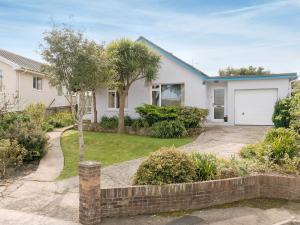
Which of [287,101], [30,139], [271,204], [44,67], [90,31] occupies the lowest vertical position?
[271,204]

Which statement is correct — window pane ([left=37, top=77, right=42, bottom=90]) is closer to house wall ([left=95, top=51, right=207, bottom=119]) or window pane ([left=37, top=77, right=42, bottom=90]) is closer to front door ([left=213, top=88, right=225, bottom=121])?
house wall ([left=95, top=51, right=207, bottom=119])

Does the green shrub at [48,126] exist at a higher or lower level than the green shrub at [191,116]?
lower

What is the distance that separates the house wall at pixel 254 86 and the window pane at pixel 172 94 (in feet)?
9.74

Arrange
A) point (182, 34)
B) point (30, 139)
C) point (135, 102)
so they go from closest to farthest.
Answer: point (30, 139)
point (182, 34)
point (135, 102)

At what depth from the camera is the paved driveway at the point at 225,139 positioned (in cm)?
1285

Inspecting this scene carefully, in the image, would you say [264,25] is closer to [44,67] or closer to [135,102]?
[44,67]

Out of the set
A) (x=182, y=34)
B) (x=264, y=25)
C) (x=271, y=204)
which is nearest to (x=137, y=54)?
(x=182, y=34)

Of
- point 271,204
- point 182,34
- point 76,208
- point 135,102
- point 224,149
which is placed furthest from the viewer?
point 135,102

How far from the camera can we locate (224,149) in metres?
12.9

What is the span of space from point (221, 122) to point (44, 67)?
38.7 ft

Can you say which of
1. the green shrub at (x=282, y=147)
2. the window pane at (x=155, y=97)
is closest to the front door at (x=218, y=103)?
the window pane at (x=155, y=97)

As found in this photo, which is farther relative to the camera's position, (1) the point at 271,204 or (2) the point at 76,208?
(1) the point at 271,204

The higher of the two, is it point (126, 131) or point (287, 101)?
point (287, 101)

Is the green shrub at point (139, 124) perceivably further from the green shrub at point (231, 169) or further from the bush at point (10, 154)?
the green shrub at point (231, 169)
